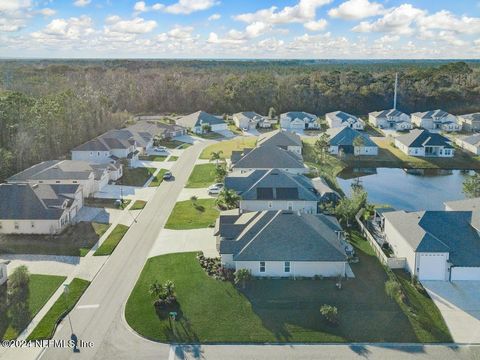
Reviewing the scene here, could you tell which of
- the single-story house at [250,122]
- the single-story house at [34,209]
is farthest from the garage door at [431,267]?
the single-story house at [250,122]

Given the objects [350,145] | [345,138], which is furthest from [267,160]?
[345,138]

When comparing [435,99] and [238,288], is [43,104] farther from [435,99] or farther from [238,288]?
[435,99]

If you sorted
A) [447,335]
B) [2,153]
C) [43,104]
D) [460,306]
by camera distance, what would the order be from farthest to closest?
[43,104] → [2,153] → [460,306] → [447,335]

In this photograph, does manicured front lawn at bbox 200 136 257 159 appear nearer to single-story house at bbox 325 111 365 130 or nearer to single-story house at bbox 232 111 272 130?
single-story house at bbox 232 111 272 130

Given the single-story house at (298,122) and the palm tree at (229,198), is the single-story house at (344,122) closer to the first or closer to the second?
the single-story house at (298,122)

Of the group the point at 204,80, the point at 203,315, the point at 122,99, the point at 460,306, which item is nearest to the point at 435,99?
the point at 204,80

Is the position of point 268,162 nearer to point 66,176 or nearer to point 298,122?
point 66,176
